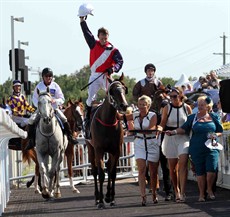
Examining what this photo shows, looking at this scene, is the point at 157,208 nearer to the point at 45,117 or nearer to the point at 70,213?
the point at 70,213

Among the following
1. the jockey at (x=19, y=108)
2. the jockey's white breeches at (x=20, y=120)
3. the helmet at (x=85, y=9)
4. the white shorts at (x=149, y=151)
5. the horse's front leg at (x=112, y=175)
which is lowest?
the horse's front leg at (x=112, y=175)

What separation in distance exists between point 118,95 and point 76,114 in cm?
580

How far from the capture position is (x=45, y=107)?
1902 cm

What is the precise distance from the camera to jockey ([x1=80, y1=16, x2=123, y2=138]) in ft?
59.7

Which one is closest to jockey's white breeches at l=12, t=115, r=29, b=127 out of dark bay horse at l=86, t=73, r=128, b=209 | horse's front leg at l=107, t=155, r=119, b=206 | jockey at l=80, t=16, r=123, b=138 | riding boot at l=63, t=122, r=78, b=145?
riding boot at l=63, t=122, r=78, b=145

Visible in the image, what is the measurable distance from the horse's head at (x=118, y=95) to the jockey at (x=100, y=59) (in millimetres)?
1340

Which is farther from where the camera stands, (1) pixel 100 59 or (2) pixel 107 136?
(1) pixel 100 59

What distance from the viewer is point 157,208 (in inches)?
640

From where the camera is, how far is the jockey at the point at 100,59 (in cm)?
1820

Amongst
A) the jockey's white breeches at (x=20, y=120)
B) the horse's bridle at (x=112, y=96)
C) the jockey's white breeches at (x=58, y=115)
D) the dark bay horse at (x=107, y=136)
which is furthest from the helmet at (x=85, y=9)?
the jockey's white breeches at (x=20, y=120)

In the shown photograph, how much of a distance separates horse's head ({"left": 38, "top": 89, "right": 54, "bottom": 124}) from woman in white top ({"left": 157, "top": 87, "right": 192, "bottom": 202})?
270 cm

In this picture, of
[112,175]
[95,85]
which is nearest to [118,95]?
[112,175]

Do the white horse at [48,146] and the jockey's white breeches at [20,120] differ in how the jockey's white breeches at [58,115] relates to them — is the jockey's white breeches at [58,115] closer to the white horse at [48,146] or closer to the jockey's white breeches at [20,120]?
the white horse at [48,146]

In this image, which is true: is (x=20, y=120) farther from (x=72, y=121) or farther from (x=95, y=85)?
(x=95, y=85)
